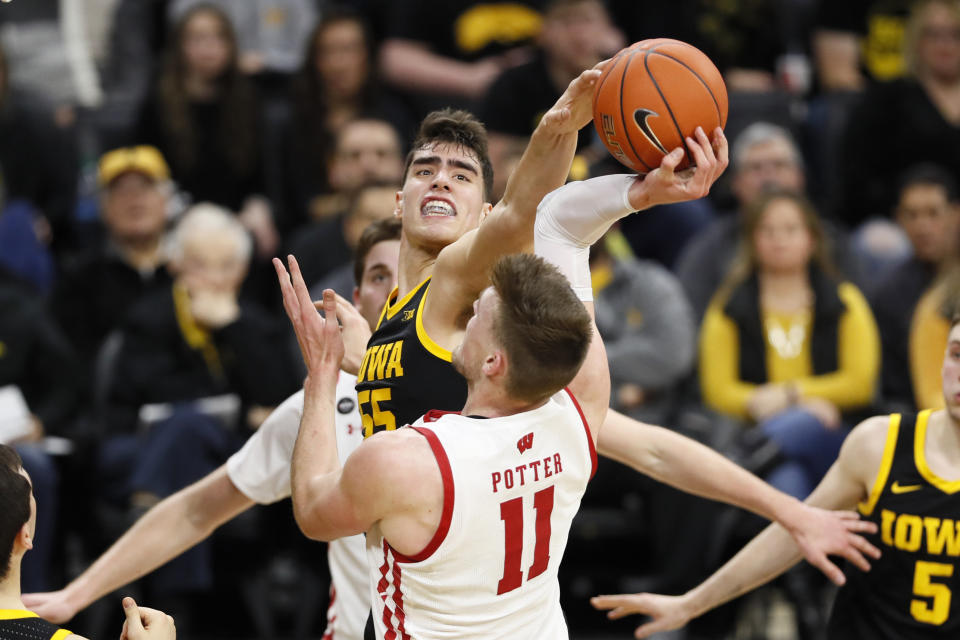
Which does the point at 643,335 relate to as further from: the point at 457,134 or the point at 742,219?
the point at 457,134

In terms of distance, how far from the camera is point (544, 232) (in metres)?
4.11

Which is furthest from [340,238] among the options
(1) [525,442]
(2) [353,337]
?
(1) [525,442]

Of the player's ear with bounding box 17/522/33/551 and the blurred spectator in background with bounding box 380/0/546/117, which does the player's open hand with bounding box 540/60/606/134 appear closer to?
the player's ear with bounding box 17/522/33/551

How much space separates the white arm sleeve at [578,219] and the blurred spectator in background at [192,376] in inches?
151

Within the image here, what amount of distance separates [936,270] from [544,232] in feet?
16.8

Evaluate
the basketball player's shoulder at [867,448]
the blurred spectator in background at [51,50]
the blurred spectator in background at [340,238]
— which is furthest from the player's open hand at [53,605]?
the blurred spectator in background at [51,50]

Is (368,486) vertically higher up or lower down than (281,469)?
higher up

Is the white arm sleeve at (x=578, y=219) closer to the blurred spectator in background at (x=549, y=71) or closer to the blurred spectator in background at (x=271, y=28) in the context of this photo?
the blurred spectator in background at (x=549, y=71)

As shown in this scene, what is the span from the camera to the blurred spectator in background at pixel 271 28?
1049 centimetres

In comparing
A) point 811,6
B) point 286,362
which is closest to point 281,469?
point 286,362

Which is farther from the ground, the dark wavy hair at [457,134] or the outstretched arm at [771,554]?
the dark wavy hair at [457,134]

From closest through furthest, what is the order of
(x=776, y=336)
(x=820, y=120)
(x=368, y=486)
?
(x=368, y=486) < (x=776, y=336) < (x=820, y=120)

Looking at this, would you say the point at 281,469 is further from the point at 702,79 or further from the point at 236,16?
the point at 236,16

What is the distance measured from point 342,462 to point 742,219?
3945 millimetres
